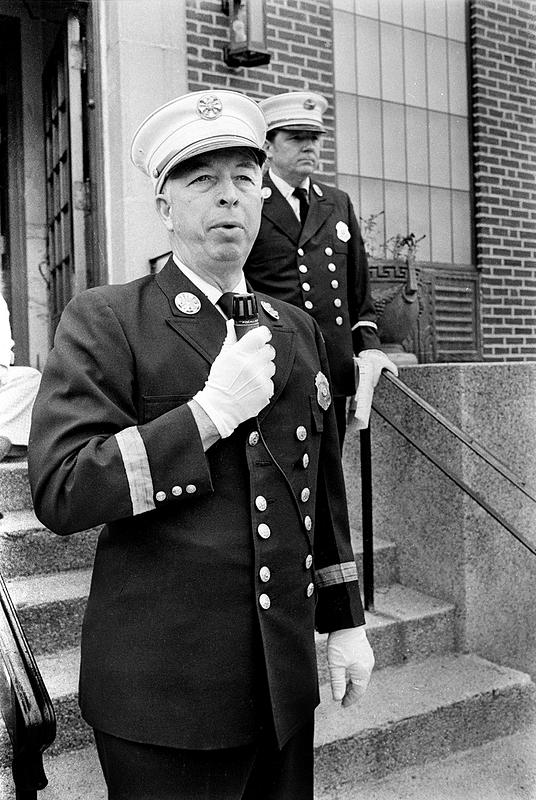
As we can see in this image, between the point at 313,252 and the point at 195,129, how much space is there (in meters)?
1.68

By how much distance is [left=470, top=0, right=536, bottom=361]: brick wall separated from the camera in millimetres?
7180

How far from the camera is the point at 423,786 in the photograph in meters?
3.23

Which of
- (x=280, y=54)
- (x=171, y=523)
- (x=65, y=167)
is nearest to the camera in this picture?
(x=171, y=523)

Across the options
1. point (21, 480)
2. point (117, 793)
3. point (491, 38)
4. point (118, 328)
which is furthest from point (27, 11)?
point (117, 793)

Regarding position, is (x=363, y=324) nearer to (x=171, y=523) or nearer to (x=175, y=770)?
(x=171, y=523)

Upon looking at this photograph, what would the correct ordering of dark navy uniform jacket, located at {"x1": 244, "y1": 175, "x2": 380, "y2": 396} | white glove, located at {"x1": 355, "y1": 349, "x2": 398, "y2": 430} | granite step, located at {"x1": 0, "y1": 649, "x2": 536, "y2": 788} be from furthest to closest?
1. white glove, located at {"x1": 355, "y1": 349, "x2": 398, "y2": 430}
2. dark navy uniform jacket, located at {"x1": 244, "y1": 175, "x2": 380, "y2": 396}
3. granite step, located at {"x1": 0, "y1": 649, "x2": 536, "y2": 788}

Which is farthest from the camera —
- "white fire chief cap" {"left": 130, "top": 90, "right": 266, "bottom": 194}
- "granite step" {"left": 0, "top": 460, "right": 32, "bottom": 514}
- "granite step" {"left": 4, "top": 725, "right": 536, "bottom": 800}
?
"granite step" {"left": 0, "top": 460, "right": 32, "bottom": 514}

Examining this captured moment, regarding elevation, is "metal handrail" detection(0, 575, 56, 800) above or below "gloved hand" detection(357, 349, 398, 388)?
below

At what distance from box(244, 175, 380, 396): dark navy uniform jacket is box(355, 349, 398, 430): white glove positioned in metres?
0.05

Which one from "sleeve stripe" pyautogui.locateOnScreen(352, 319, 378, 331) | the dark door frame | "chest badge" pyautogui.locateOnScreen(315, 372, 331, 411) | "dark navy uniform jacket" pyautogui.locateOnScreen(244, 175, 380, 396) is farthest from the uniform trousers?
the dark door frame

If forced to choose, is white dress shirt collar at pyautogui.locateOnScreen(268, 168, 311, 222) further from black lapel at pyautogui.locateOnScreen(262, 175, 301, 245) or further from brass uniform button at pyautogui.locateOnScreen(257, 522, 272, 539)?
brass uniform button at pyautogui.locateOnScreen(257, 522, 272, 539)

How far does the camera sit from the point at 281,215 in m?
3.47

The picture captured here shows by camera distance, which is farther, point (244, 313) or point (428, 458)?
point (428, 458)

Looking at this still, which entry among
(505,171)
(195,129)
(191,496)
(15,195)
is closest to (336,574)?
(191,496)
